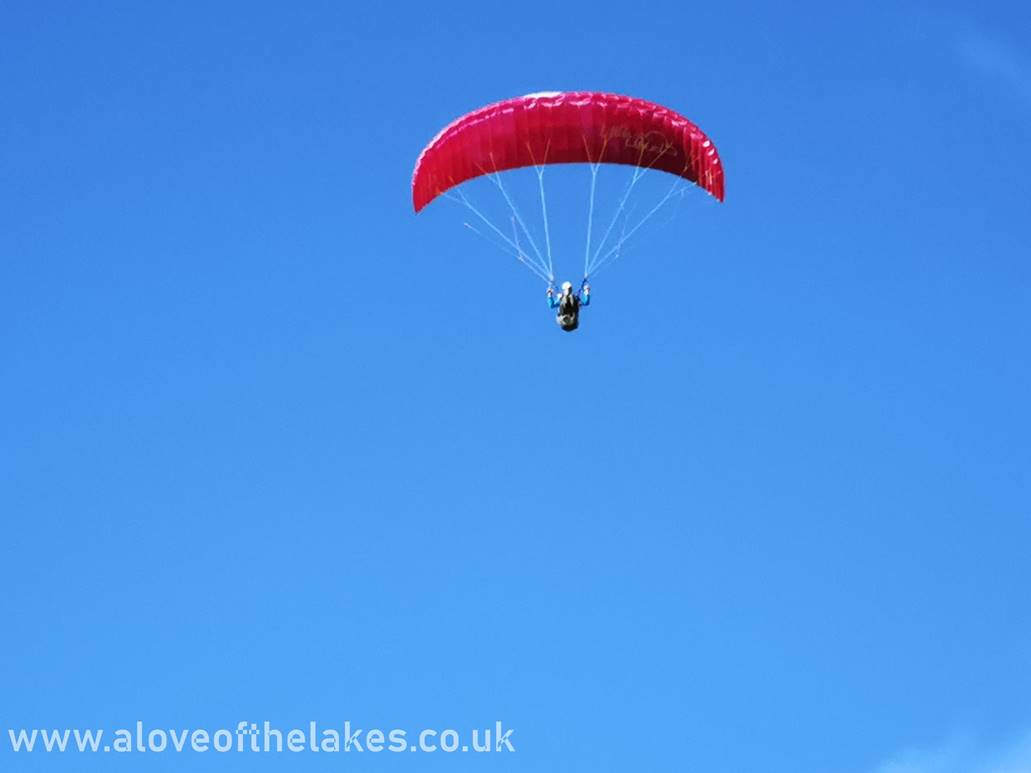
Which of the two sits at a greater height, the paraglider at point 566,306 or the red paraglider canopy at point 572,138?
→ the red paraglider canopy at point 572,138

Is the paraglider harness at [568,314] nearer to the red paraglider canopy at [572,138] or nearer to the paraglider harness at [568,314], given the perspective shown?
the paraglider harness at [568,314]

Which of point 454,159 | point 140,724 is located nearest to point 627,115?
point 454,159

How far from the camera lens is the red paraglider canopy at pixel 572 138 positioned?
2677cm

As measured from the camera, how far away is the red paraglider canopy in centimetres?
2677

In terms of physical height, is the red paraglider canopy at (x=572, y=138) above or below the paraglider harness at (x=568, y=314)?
above

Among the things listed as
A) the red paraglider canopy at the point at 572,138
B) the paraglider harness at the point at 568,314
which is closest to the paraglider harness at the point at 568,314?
the paraglider harness at the point at 568,314

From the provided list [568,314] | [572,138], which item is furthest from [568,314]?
[572,138]

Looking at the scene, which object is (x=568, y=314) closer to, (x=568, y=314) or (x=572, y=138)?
(x=568, y=314)

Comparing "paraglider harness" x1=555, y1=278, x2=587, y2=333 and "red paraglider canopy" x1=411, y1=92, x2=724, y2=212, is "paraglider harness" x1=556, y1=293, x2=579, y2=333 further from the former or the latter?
"red paraglider canopy" x1=411, y1=92, x2=724, y2=212

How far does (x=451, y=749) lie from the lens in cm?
1969

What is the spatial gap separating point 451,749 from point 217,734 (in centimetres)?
362

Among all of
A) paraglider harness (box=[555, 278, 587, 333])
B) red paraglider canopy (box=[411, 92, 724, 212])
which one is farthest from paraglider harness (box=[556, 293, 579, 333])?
red paraglider canopy (box=[411, 92, 724, 212])

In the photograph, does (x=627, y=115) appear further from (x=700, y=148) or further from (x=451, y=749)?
(x=451, y=749)

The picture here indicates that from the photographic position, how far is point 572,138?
89.0ft
